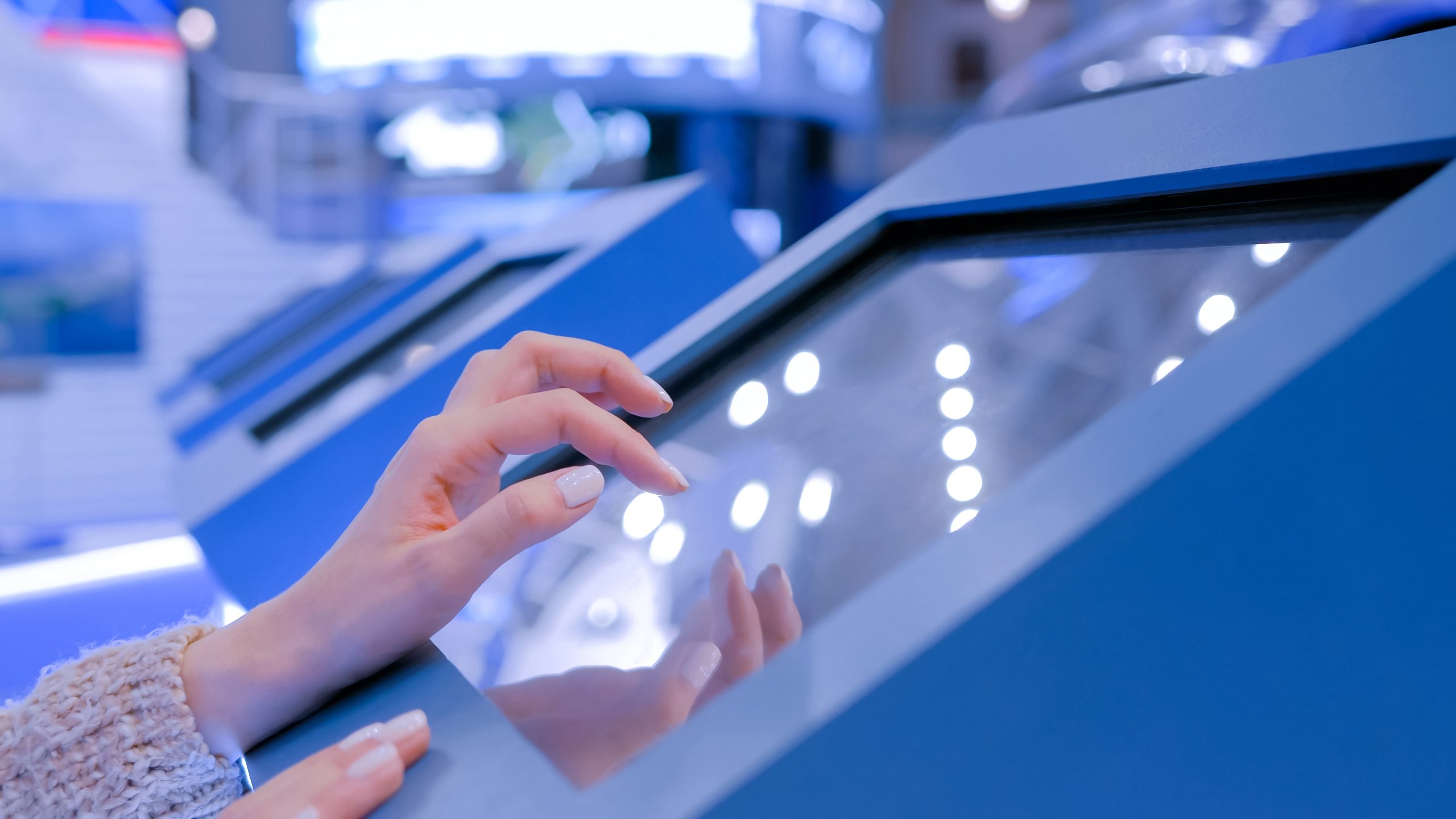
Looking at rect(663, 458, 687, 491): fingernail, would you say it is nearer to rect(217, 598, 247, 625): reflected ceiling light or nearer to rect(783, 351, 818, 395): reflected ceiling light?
rect(783, 351, 818, 395): reflected ceiling light

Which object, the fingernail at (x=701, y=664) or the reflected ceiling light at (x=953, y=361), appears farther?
the reflected ceiling light at (x=953, y=361)

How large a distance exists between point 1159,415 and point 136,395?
538 centimetres

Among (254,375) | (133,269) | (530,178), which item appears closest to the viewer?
(254,375)

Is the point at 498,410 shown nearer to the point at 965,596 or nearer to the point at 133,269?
the point at 965,596

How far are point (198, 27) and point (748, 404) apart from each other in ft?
29.1

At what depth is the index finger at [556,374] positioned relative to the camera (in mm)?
523

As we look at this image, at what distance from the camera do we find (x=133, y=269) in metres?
5.27

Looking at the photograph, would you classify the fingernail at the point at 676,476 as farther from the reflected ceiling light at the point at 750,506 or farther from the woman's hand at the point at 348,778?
the woman's hand at the point at 348,778

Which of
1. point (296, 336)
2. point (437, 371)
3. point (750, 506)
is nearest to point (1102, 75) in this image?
point (296, 336)

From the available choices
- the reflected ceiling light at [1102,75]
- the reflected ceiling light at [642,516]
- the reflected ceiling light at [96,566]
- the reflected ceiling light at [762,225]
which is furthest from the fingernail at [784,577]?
the reflected ceiling light at [762,225]

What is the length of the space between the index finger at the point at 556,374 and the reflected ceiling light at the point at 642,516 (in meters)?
0.06

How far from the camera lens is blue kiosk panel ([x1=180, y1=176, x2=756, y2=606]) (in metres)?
1.04

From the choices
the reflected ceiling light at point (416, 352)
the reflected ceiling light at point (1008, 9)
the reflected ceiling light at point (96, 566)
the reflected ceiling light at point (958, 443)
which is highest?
the reflected ceiling light at point (1008, 9)

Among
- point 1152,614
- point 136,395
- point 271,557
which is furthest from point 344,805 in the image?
point 136,395
